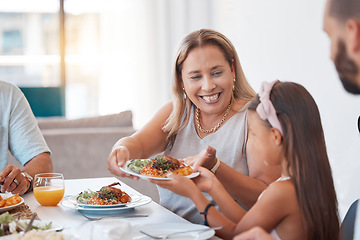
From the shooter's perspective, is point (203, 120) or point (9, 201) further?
point (203, 120)

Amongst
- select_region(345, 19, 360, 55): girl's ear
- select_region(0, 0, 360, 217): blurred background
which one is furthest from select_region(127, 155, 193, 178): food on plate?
select_region(0, 0, 360, 217): blurred background

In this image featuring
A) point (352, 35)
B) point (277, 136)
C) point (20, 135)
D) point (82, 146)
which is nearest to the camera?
point (352, 35)

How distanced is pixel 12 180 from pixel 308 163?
1114 mm

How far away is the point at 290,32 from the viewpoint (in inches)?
178

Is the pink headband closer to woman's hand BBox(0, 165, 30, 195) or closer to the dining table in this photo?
the dining table

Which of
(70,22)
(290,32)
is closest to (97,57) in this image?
(70,22)

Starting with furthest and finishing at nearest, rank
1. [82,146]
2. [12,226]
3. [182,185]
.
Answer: [82,146]
[182,185]
[12,226]

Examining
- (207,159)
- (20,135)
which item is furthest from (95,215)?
(20,135)

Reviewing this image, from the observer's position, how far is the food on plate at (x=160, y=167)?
1.74 m

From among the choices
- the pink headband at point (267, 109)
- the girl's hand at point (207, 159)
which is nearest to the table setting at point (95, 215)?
the girl's hand at point (207, 159)

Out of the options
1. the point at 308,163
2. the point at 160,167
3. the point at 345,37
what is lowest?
the point at 160,167

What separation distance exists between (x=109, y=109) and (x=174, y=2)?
1574mm

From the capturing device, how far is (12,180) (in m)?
1.97

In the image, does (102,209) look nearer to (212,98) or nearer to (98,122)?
(212,98)
